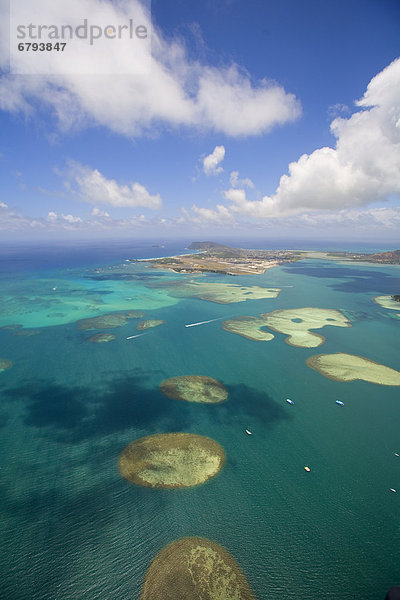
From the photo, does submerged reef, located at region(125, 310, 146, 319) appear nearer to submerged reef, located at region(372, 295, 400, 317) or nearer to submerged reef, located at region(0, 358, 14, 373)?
submerged reef, located at region(0, 358, 14, 373)

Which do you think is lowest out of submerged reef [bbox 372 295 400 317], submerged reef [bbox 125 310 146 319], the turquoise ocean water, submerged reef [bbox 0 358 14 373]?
the turquoise ocean water

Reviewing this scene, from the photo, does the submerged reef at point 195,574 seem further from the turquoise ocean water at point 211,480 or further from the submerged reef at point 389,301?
the submerged reef at point 389,301

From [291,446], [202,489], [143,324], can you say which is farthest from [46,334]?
[291,446]

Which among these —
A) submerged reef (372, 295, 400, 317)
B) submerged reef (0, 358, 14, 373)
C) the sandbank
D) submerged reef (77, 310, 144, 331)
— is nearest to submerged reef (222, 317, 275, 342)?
the sandbank

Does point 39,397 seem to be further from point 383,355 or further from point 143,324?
point 383,355

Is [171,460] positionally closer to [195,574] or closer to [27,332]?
[195,574]

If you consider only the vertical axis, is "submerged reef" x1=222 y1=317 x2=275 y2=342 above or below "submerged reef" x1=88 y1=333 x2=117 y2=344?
above
